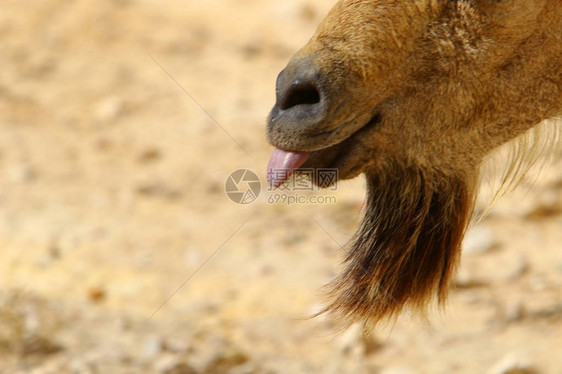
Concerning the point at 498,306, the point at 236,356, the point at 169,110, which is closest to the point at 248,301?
the point at 236,356

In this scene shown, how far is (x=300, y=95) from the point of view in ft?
7.58

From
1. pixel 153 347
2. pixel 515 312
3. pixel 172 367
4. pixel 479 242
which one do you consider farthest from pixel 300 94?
pixel 479 242

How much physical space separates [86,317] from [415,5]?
2465 millimetres

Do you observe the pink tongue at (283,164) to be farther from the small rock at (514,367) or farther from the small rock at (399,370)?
the small rock at (514,367)

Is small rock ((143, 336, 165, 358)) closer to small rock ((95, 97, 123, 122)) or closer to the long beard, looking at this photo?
the long beard

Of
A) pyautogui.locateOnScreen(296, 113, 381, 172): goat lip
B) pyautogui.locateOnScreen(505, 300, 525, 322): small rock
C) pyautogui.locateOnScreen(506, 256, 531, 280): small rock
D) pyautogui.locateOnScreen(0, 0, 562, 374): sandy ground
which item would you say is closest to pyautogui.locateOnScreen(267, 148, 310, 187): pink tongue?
pyautogui.locateOnScreen(296, 113, 381, 172): goat lip

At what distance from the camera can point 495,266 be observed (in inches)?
177

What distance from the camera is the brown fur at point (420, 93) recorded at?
2.29 metres

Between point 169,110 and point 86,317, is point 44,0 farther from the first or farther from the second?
point 86,317

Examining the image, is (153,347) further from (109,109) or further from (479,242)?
(109,109)

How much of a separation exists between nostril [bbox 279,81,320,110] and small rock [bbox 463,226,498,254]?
255 cm

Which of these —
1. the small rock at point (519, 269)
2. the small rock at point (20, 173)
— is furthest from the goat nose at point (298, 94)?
the small rock at point (20, 173)

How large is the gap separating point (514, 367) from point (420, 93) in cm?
162

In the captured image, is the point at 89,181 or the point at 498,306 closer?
the point at 498,306
